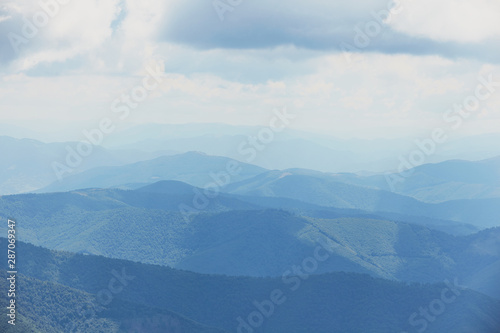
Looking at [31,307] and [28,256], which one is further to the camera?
[28,256]

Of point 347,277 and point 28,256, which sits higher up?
point 28,256

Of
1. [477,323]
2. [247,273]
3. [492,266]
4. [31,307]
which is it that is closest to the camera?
[31,307]

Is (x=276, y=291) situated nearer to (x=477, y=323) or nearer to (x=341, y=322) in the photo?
(x=341, y=322)

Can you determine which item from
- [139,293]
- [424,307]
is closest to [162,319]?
[139,293]

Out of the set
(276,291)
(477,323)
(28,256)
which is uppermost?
(28,256)

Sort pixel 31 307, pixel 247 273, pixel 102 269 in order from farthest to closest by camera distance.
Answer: pixel 247 273
pixel 102 269
pixel 31 307

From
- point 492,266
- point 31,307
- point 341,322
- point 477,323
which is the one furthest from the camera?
point 492,266

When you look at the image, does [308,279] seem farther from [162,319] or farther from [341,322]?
[162,319]

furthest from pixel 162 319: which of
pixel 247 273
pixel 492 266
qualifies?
pixel 492 266

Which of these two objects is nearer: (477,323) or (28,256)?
(477,323)
